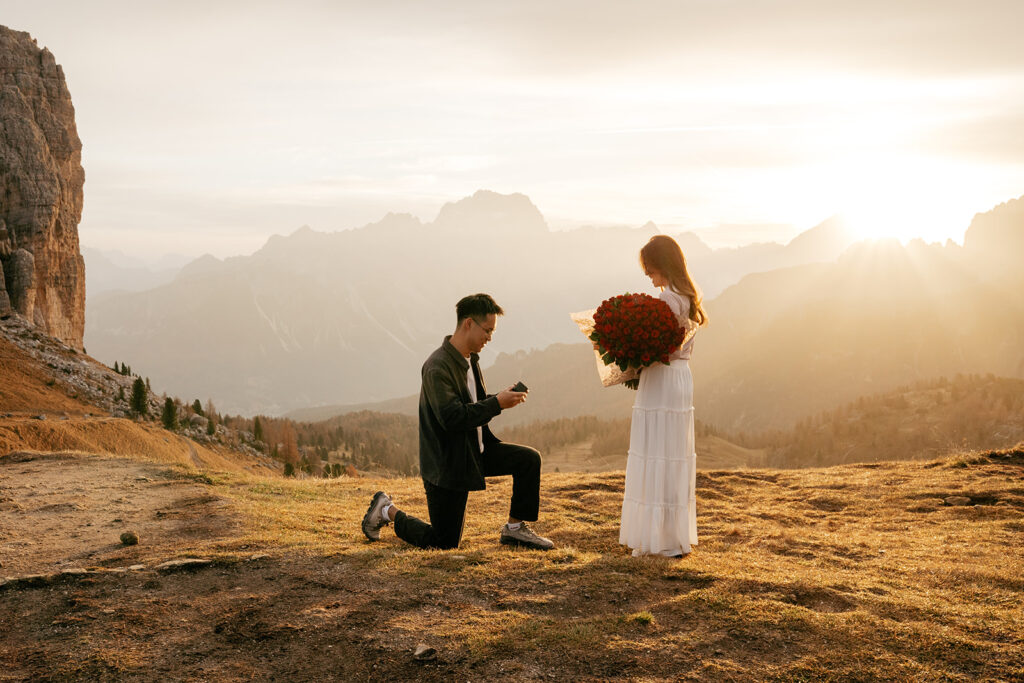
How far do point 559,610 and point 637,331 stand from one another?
3.27m

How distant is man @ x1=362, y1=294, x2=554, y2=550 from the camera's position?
305 inches

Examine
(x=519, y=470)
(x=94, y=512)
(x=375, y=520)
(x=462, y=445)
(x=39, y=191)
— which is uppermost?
(x=39, y=191)

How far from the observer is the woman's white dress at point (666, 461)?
326 inches

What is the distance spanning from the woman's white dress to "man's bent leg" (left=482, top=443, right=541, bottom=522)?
1.25 m

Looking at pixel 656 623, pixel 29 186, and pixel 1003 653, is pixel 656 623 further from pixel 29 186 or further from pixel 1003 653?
pixel 29 186

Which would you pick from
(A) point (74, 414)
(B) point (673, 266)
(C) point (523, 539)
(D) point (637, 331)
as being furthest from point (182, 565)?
(A) point (74, 414)

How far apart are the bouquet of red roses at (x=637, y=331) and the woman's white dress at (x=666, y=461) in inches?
11.3

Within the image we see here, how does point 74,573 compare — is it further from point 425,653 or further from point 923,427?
point 923,427

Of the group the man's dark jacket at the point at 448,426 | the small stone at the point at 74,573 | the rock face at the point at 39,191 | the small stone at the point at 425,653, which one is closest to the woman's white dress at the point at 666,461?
the man's dark jacket at the point at 448,426

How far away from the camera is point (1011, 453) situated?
46.6 feet

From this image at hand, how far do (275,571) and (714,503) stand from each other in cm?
820

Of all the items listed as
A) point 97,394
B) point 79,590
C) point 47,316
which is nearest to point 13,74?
point 47,316

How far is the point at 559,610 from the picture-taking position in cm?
650

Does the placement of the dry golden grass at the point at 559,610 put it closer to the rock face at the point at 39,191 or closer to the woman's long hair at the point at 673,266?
the woman's long hair at the point at 673,266
